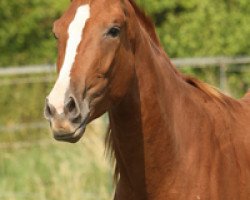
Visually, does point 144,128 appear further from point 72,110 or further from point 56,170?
point 56,170

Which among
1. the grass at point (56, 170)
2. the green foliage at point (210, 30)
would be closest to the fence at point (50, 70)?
the grass at point (56, 170)

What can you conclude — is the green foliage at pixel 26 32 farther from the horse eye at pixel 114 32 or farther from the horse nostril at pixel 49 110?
the horse nostril at pixel 49 110

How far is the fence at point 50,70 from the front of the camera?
8.89 m

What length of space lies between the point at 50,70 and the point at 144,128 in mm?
4957

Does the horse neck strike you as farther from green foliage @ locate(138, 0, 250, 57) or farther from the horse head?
green foliage @ locate(138, 0, 250, 57)

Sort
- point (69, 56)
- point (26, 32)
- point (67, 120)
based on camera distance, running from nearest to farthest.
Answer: point (67, 120), point (69, 56), point (26, 32)

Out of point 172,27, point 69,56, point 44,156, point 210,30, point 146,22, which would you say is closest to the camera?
point 69,56

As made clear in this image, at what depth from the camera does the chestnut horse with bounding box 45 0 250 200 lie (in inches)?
162

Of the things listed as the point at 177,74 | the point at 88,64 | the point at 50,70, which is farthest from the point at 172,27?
the point at 88,64

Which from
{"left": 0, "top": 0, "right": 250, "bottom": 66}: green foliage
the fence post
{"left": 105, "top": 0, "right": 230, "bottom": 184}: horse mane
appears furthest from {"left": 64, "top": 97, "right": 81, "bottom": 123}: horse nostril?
{"left": 0, "top": 0, "right": 250, "bottom": 66}: green foliage

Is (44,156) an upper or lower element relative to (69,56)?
lower

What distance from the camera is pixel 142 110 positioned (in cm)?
454

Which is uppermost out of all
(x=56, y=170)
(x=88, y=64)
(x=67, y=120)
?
(x=88, y=64)

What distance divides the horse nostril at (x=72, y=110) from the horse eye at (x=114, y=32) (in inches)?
17.5
